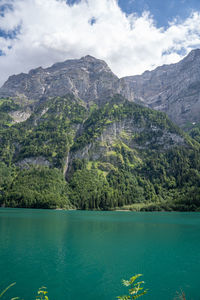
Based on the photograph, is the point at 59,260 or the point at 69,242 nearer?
the point at 59,260

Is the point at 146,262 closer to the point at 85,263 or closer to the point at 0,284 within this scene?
the point at 85,263

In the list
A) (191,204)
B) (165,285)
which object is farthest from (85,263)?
(191,204)

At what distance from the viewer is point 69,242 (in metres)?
56.0

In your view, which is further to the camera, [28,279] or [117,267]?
[117,267]

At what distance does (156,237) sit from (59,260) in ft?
115

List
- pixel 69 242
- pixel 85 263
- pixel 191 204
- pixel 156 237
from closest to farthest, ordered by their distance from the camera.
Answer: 1. pixel 85 263
2. pixel 69 242
3. pixel 156 237
4. pixel 191 204

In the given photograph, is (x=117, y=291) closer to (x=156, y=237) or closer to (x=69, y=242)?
(x=69, y=242)

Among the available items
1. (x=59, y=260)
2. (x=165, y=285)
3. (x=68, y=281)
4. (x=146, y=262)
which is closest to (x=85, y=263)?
(x=59, y=260)

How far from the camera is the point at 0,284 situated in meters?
29.8

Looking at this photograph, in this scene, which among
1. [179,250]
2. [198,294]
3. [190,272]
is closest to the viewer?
[198,294]

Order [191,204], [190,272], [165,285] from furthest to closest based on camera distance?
[191,204], [190,272], [165,285]

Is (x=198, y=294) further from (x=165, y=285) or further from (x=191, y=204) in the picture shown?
(x=191, y=204)

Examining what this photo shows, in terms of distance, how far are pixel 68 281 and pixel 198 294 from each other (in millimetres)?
16654

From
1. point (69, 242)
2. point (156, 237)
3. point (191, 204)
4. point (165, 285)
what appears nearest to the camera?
point (165, 285)
